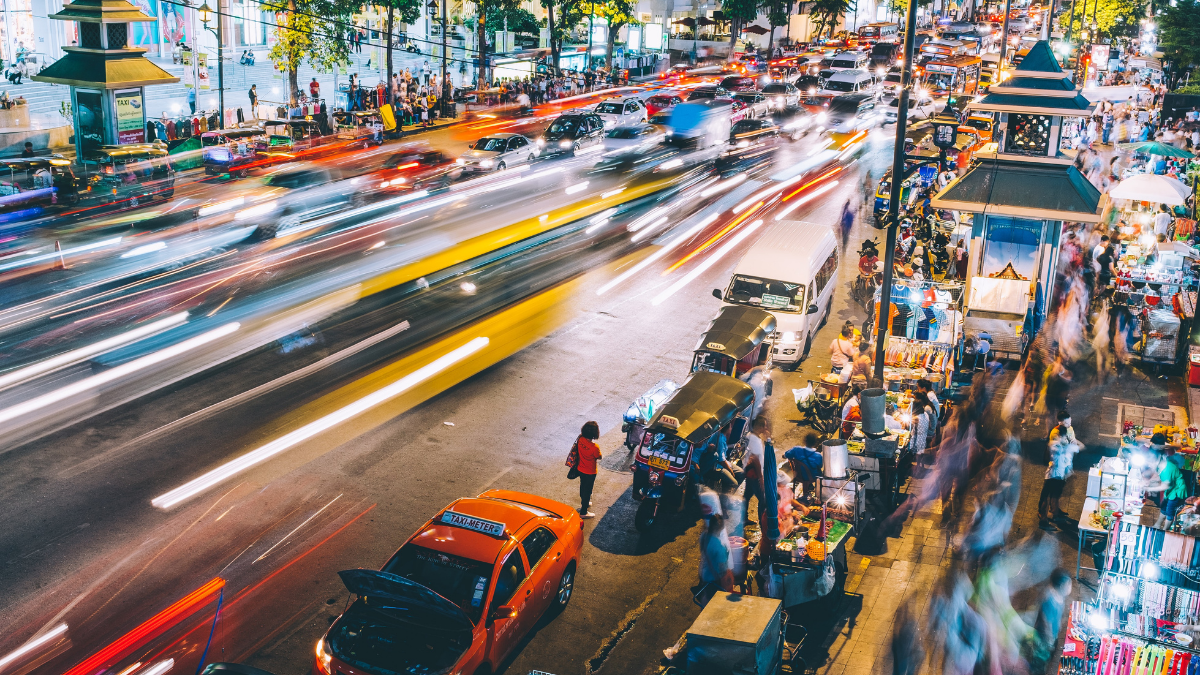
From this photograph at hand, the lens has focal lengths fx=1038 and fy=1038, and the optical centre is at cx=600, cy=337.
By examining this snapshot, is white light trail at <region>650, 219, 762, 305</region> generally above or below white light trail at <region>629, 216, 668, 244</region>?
below

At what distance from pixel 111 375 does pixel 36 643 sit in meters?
7.84

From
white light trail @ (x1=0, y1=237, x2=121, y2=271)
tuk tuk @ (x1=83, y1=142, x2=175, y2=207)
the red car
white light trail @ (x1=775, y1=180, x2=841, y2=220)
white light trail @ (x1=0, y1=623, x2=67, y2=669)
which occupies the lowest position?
white light trail @ (x1=0, y1=623, x2=67, y2=669)

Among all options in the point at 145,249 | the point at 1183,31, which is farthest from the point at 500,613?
the point at 1183,31

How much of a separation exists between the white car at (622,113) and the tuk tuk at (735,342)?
84.0 feet

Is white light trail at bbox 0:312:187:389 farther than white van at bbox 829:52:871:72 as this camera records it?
No

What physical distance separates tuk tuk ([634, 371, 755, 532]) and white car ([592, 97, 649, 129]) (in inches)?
1156

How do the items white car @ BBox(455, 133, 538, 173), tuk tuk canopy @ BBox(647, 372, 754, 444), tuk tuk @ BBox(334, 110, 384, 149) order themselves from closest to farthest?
tuk tuk canopy @ BBox(647, 372, 754, 444)
white car @ BBox(455, 133, 538, 173)
tuk tuk @ BBox(334, 110, 384, 149)

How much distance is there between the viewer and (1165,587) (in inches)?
391

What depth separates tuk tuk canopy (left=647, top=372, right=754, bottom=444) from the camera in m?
14.1

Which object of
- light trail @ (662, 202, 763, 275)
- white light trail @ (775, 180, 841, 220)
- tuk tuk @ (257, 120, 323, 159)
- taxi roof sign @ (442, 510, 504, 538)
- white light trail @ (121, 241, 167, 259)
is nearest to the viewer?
taxi roof sign @ (442, 510, 504, 538)

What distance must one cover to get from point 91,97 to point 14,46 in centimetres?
1653

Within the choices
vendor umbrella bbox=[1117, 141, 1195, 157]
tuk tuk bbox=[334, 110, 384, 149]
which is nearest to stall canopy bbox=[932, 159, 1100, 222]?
vendor umbrella bbox=[1117, 141, 1195, 157]

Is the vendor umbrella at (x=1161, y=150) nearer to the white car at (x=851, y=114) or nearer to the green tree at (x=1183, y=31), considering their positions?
the white car at (x=851, y=114)

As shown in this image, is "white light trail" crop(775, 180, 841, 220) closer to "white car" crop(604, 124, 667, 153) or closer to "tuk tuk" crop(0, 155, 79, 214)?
"white car" crop(604, 124, 667, 153)
